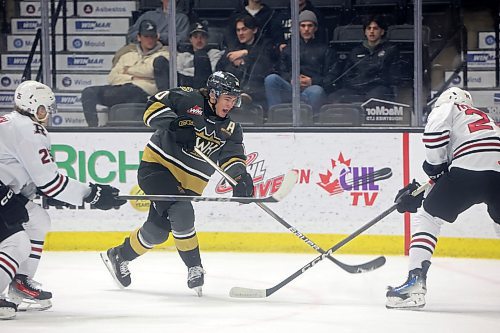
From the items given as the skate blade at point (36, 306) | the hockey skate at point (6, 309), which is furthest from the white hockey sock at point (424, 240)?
the hockey skate at point (6, 309)

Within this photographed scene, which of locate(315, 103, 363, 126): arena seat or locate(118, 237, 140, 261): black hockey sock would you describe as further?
locate(315, 103, 363, 126): arena seat

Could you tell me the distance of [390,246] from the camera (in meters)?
6.62

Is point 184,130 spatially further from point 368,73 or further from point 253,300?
point 368,73

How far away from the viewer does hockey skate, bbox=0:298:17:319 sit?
470 cm

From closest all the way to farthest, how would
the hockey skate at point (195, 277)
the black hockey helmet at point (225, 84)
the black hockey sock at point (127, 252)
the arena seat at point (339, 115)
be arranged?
the black hockey helmet at point (225, 84)
the hockey skate at point (195, 277)
the black hockey sock at point (127, 252)
the arena seat at point (339, 115)

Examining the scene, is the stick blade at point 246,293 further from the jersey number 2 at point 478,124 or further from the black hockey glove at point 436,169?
the jersey number 2 at point 478,124

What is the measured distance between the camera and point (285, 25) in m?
6.89

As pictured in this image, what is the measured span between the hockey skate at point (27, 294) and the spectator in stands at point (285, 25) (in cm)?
259

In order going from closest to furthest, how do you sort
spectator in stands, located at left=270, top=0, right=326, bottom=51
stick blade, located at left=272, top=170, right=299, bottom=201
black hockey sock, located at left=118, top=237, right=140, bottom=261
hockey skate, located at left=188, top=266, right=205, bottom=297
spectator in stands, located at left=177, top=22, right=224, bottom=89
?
stick blade, located at left=272, top=170, right=299, bottom=201 < hockey skate, located at left=188, top=266, right=205, bottom=297 < black hockey sock, located at left=118, top=237, right=140, bottom=261 < spectator in stands, located at left=270, top=0, right=326, bottom=51 < spectator in stands, located at left=177, top=22, right=224, bottom=89

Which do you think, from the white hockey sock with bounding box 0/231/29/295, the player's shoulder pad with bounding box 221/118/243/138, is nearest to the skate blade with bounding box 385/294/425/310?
the player's shoulder pad with bounding box 221/118/243/138

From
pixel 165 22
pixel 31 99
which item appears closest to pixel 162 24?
pixel 165 22

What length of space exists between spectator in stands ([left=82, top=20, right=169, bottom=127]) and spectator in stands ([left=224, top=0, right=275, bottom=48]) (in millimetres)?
422

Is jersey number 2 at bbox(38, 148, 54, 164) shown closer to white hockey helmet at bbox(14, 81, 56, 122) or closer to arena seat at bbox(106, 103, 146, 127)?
white hockey helmet at bbox(14, 81, 56, 122)

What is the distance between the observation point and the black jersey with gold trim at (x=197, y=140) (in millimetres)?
5316
